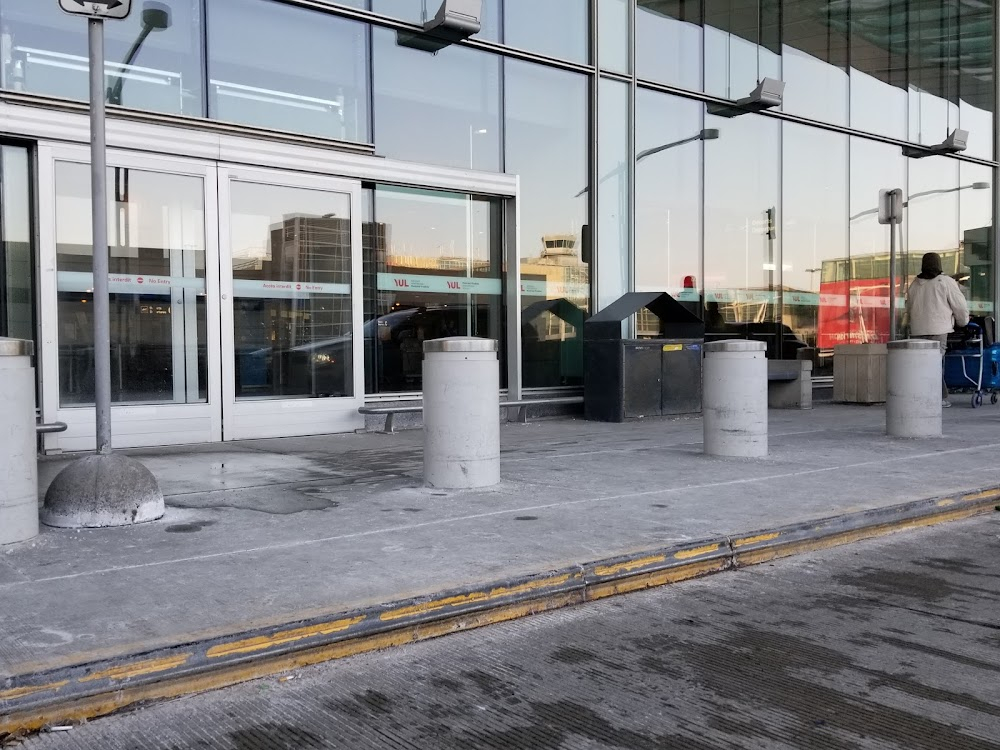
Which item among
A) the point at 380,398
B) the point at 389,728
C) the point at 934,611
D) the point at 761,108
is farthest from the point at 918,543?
the point at 761,108

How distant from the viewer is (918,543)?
6.37 meters

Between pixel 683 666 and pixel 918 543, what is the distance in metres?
3.22

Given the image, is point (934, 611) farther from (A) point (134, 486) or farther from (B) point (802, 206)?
(B) point (802, 206)

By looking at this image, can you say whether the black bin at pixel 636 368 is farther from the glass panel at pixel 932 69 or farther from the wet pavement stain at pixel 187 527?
the glass panel at pixel 932 69

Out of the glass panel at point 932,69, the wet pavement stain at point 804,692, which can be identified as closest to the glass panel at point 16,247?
the wet pavement stain at point 804,692

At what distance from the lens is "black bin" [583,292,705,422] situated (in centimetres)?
1306

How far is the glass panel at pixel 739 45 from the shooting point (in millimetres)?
16422

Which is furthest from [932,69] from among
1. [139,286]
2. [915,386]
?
[139,286]

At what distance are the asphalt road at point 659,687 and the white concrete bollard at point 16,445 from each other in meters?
2.63

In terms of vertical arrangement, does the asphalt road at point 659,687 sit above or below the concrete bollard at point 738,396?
below

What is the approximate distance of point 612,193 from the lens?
14.7 m

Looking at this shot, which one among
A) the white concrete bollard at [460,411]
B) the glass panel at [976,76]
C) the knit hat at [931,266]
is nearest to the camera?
the white concrete bollard at [460,411]

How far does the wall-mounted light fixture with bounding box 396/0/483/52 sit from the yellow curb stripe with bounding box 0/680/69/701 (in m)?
10.6

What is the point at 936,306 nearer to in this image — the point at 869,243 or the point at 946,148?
the point at 869,243
